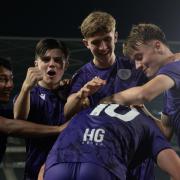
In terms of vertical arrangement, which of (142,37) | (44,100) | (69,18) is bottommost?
(69,18)

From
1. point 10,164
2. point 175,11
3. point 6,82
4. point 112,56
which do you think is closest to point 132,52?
point 112,56

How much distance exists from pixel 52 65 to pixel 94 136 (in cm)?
83

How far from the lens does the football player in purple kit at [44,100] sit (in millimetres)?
2414

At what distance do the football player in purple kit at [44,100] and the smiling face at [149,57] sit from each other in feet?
1.39

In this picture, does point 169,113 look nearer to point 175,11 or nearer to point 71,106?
point 71,106

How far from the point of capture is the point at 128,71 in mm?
2527

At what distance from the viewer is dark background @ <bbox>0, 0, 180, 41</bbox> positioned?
7047 millimetres

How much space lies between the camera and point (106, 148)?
1762mm

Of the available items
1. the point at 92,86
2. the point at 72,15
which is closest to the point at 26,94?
the point at 92,86

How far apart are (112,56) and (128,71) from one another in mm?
128

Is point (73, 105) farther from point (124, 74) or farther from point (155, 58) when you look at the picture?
point (155, 58)

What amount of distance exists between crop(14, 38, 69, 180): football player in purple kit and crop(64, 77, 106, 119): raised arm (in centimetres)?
15

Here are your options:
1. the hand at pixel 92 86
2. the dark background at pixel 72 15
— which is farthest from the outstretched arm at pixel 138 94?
the dark background at pixel 72 15

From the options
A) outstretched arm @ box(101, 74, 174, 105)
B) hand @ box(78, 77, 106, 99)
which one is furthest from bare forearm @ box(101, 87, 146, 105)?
hand @ box(78, 77, 106, 99)
